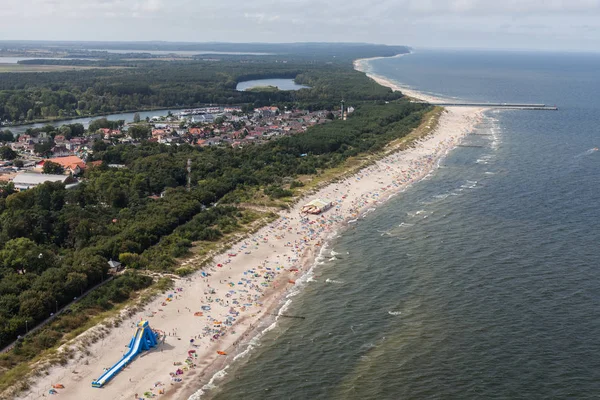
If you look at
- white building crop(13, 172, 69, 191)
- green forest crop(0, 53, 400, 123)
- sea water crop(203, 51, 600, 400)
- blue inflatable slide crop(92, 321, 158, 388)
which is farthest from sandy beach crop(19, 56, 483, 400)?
green forest crop(0, 53, 400, 123)

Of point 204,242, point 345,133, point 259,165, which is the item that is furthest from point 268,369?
point 345,133

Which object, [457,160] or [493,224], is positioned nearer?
[493,224]

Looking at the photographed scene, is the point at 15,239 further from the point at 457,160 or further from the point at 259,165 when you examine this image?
the point at 457,160

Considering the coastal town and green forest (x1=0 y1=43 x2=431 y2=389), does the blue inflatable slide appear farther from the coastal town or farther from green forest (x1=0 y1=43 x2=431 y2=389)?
the coastal town

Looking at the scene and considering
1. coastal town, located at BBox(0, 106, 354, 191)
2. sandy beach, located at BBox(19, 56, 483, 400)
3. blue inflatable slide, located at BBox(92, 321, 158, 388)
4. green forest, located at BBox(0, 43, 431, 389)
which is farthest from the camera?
coastal town, located at BBox(0, 106, 354, 191)

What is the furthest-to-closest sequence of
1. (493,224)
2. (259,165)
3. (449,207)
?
(259,165), (449,207), (493,224)

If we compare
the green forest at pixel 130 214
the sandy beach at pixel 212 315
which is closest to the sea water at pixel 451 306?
the sandy beach at pixel 212 315
